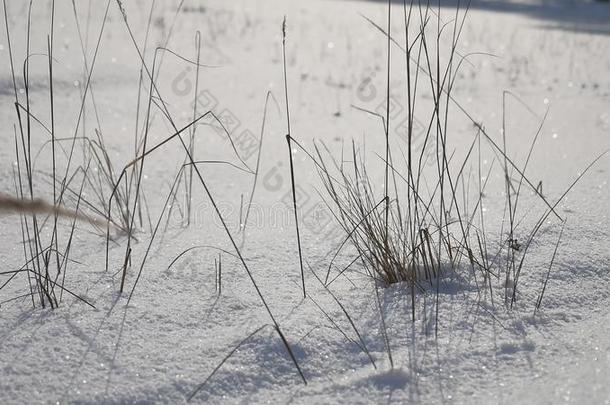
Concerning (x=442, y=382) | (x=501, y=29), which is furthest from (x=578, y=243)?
(x=501, y=29)

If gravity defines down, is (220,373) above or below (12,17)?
below

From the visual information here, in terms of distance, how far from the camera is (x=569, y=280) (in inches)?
44.2

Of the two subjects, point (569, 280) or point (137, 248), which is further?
point (137, 248)

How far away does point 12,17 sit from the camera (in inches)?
131

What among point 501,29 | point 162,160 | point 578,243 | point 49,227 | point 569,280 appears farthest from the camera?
point 501,29

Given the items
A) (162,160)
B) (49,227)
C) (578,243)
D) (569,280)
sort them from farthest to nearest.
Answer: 1. (162,160)
2. (49,227)
3. (578,243)
4. (569,280)

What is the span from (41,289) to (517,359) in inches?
30.0

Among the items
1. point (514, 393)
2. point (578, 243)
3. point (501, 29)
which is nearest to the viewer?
point (514, 393)

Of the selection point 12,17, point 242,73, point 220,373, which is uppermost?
point 12,17

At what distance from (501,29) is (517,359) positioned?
5106 millimetres

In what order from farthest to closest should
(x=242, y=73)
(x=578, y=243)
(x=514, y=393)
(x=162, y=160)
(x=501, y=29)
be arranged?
1. (x=501, y=29)
2. (x=242, y=73)
3. (x=162, y=160)
4. (x=578, y=243)
5. (x=514, y=393)

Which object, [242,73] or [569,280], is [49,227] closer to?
[569,280]

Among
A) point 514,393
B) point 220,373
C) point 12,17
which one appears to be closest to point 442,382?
point 514,393

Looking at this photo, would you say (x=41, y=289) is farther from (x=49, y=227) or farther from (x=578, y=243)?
(x=578, y=243)
